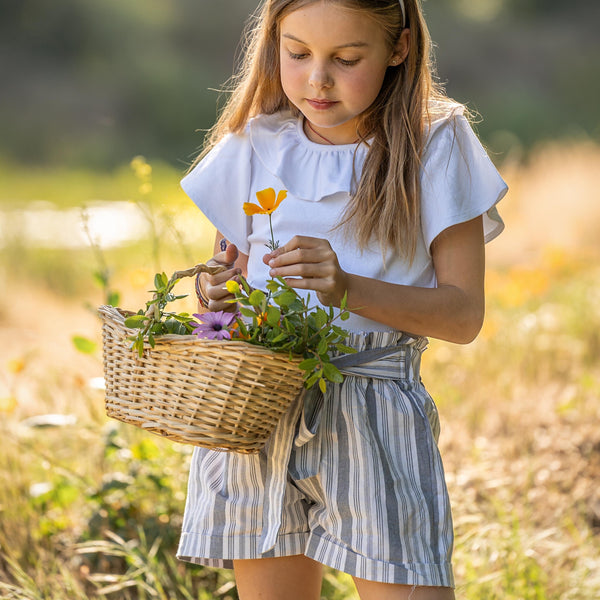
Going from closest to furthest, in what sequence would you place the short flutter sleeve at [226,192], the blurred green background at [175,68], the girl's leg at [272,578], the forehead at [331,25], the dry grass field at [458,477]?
the forehead at [331,25] < the girl's leg at [272,578] < the short flutter sleeve at [226,192] < the dry grass field at [458,477] < the blurred green background at [175,68]

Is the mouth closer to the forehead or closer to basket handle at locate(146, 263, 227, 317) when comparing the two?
the forehead

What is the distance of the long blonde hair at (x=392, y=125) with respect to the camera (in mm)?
1557

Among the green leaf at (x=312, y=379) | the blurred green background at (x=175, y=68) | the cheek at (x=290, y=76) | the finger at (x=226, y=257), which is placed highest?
the blurred green background at (x=175, y=68)

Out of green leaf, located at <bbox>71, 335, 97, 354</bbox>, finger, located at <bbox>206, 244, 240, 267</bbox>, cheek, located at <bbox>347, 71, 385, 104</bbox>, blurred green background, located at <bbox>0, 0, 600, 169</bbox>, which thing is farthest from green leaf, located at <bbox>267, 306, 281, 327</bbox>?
blurred green background, located at <bbox>0, 0, 600, 169</bbox>

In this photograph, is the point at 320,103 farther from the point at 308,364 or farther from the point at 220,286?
the point at 308,364

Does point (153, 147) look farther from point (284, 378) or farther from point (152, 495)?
point (284, 378)

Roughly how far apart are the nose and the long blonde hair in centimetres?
12

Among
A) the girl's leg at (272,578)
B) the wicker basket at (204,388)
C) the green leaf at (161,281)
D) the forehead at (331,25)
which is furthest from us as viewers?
the girl's leg at (272,578)

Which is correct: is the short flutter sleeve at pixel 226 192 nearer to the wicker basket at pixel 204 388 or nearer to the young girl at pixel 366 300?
the young girl at pixel 366 300

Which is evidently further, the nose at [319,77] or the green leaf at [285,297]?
the nose at [319,77]

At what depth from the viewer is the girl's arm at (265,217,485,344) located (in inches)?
54.4

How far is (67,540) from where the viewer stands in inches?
99.3

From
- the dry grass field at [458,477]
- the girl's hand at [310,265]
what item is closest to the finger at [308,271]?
the girl's hand at [310,265]

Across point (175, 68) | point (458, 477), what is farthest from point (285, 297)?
point (175, 68)
